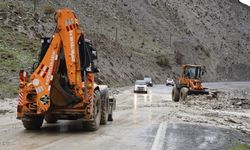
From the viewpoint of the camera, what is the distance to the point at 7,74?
128ft

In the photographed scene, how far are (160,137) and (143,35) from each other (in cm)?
8852

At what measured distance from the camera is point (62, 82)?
15.6 metres

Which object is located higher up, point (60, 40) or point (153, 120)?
point (60, 40)

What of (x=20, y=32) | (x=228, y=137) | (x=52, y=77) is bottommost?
(x=228, y=137)

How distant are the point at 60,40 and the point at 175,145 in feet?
16.9

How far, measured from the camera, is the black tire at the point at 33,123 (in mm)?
15941

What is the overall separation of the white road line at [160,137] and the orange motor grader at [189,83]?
19.9m

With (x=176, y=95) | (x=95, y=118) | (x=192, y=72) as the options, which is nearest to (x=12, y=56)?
(x=176, y=95)

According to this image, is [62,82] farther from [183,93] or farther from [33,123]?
[183,93]

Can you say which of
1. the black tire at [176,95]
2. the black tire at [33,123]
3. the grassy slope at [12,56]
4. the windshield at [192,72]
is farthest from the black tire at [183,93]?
the black tire at [33,123]

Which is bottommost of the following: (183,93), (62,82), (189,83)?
(183,93)

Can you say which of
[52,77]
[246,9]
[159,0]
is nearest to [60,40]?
[52,77]

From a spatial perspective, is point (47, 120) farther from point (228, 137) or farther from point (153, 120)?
point (228, 137)

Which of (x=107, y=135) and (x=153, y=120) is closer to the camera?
(x=107, y=135)
